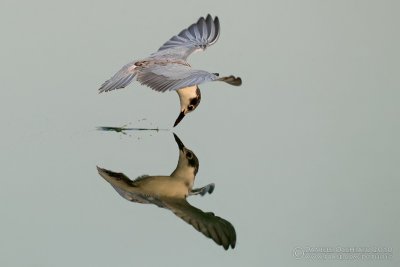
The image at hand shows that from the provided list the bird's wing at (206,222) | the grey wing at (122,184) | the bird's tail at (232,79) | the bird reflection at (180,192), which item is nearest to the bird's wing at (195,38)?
the bird's tail at (232,79)

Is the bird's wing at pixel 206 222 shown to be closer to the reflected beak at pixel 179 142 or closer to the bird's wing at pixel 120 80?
the reflected beak at pixel 179 142

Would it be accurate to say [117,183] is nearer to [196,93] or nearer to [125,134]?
[125,134]

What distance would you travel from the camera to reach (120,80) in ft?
12.1

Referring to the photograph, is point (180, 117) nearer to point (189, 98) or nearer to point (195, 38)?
point (189, 98)

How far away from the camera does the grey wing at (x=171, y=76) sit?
3.37 meters

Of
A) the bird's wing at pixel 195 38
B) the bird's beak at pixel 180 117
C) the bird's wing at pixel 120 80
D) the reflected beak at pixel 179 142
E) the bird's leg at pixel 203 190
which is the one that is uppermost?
the bird's wing at pixel 195 38

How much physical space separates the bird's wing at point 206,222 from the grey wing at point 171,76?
19.1 inches

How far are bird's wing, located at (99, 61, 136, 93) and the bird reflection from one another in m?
0.38

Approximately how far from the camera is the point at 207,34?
14.4 ft

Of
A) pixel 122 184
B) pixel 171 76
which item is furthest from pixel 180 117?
pixel 122 184

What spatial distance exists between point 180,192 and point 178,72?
61 centimetres

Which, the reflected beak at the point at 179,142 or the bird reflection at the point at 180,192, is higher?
the reflected beak at the point at 179,142

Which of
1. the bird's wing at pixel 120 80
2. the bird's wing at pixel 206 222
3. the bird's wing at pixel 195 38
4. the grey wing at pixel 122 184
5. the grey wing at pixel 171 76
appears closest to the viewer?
the bird's wing at pixel 206 222

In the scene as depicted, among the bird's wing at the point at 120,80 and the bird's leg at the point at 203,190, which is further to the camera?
the bird's wing at the point at 120,80
